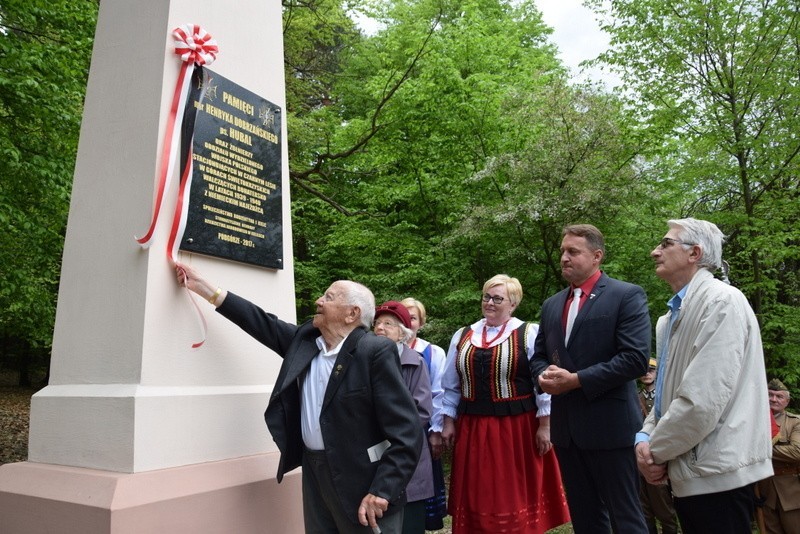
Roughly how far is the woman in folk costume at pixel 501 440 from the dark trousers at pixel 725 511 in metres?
1.83

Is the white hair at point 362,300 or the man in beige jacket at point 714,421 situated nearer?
the man in beige jacket at point 714,421

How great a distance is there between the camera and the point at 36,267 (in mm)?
11898

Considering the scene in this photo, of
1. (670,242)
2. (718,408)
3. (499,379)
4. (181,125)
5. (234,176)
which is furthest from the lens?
(499,379)

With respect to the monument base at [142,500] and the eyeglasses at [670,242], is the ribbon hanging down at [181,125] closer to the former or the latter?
the monument base at [142,500]

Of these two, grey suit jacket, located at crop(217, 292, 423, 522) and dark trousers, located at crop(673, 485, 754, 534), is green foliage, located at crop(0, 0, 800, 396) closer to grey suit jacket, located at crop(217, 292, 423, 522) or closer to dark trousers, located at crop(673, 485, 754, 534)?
Result: dark trousers, located at crop(673, 485, 754, 534)

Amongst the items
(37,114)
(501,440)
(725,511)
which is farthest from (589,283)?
(37,114)

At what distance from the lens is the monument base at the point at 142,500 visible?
2.91 meters

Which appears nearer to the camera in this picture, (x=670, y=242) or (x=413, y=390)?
(x=670, y=242)

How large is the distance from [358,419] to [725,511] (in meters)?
1.55

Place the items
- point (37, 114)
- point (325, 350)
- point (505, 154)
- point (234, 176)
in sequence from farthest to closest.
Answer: point (505, 154) → point (37, 114) → point (234, 176) → point (325, 350)

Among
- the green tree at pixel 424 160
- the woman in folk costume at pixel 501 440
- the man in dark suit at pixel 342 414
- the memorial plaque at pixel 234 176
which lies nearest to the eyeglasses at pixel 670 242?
the man in dark suit at pixel 342 414

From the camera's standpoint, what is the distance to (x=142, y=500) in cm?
296

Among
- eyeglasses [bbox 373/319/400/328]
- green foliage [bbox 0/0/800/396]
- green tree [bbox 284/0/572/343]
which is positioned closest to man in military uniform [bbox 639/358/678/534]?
eyeglasses [bbox 373/319/400/328]

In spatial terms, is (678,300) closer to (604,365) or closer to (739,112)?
(604,365)
